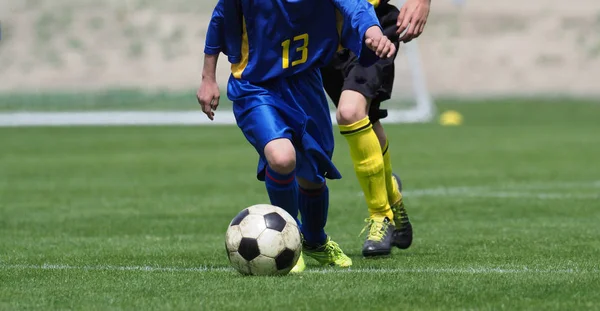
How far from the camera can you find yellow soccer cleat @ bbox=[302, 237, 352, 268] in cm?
637

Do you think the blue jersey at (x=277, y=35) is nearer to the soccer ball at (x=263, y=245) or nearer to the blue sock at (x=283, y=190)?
the blue sock at (x=283, y=190)

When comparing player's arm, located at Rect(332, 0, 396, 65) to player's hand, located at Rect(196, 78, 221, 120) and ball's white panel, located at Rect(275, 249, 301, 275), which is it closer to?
player's hand, located at Rect(196, 78, 221, 120)

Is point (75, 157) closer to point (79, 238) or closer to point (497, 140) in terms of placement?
point (497, 140)

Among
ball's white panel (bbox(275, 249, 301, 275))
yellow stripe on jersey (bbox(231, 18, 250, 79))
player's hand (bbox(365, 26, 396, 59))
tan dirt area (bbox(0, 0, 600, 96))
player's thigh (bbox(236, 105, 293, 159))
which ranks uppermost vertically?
player's hand (bbox(365, 26, 396, 59))

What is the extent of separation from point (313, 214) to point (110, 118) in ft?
74.5

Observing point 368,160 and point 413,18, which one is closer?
point 413,18

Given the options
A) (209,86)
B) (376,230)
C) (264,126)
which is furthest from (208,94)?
(376,230)

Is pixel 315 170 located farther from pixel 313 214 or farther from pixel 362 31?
pixel 362 31

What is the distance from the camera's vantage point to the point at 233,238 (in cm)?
572

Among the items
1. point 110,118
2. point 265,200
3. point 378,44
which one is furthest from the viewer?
point 110,118

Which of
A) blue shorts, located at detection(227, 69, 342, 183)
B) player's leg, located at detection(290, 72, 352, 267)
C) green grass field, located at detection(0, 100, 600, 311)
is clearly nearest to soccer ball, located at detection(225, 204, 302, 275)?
green grass field, located at detection(0, 100, 600, 311)

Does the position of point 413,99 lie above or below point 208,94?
below

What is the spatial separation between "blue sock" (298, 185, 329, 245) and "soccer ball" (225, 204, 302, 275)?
2.21 feet

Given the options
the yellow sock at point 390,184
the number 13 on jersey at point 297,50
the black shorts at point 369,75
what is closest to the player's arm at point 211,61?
the number 13 on jersey at point 297,50
